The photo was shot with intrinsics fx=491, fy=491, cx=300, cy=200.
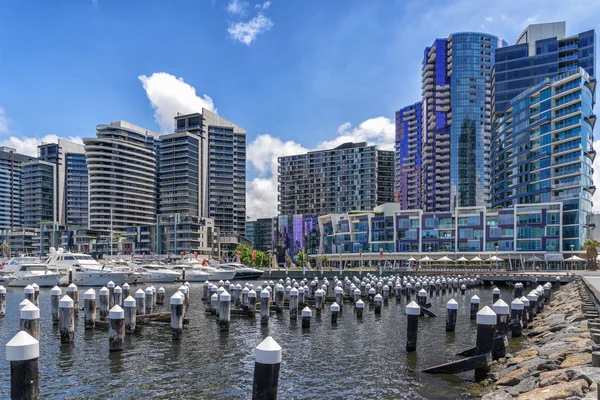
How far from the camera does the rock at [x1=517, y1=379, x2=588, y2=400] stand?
39.4 feet

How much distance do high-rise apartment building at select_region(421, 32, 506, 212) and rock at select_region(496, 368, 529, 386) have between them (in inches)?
6530

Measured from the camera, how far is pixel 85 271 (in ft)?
237

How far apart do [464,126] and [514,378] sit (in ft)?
564

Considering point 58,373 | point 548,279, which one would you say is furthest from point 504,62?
point 58,373

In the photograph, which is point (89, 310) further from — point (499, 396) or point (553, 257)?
point (553, 257)

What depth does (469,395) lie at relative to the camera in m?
16.9

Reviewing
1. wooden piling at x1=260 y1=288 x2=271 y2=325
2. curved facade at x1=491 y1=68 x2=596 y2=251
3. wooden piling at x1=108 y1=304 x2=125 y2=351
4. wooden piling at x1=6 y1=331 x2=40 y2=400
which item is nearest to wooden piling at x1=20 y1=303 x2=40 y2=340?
wooden piling at x1=108 y1=304 x2=125 y2=351

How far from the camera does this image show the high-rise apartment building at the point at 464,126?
17650 cm

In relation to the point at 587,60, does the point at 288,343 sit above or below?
below

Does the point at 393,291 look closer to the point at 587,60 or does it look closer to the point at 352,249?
the point at 352,249

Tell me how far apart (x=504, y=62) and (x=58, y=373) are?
154 meters

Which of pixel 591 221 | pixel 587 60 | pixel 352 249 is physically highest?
pixel 587 60

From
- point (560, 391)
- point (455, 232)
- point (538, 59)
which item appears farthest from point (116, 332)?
point (538, 59)

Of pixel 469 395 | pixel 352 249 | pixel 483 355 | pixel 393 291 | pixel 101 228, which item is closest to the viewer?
pixel 469 395
